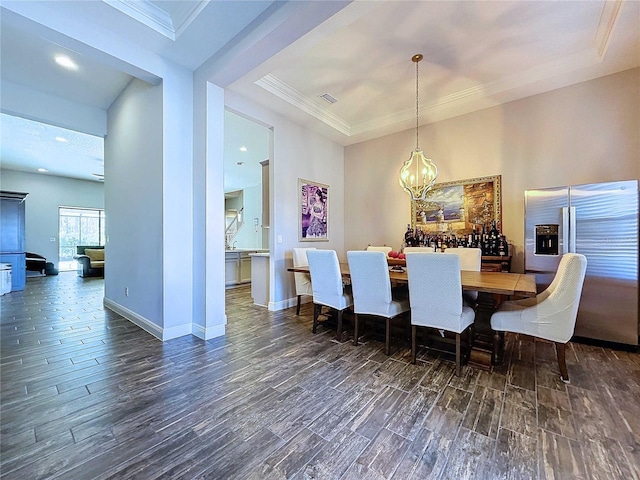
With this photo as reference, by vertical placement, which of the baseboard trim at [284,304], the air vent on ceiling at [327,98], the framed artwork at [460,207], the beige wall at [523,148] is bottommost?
the baseboard trim at [284,304]

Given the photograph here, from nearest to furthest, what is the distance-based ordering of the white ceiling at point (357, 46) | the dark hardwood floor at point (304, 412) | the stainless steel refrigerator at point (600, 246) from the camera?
the dark hardwood floor at point (304, 412), the white ceiling at point (357, 46), the stainless steel refrigerator at point (600, 246)

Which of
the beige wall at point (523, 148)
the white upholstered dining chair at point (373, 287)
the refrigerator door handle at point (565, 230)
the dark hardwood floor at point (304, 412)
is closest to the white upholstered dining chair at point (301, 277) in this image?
the dark hardwood floor at point (304, 412)

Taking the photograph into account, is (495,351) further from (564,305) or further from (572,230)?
(572,230)

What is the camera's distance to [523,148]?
3828 mm

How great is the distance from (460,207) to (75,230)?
1208 cm

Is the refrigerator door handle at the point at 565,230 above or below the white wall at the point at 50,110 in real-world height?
below

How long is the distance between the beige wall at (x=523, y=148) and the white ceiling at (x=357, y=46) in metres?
0.22

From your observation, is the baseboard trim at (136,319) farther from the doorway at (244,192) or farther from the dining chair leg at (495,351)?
the dining chair leg at (495,351)

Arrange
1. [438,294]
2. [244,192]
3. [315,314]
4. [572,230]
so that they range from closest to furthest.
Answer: [438,294] → [572,230] → [315,314] → [244,192]

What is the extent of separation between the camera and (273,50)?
252 centimetres

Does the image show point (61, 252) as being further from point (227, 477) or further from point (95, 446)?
point (227, 477)

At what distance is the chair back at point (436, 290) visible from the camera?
2234mm

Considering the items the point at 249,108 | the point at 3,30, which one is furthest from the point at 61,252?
the point at 249,108

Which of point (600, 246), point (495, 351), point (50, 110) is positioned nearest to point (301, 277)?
point (495, 351)
